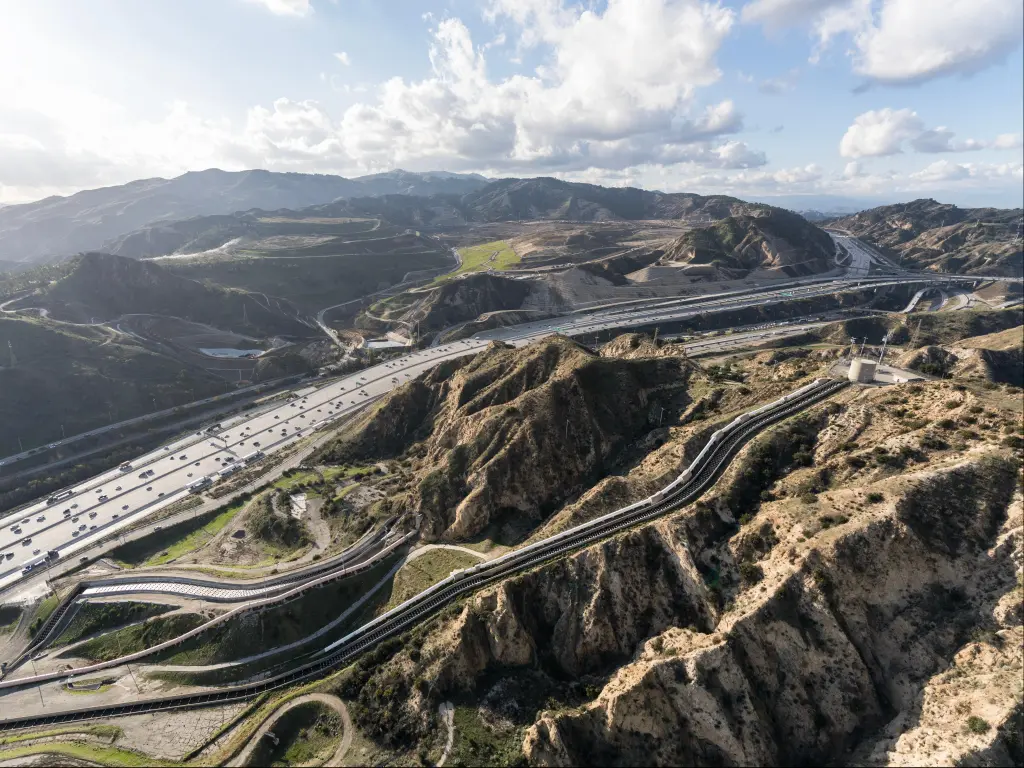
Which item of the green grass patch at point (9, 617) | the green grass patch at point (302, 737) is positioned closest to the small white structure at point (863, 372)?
the green grass patch at point (302, 737)

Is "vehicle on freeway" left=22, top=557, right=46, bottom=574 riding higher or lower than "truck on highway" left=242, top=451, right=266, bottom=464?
lower

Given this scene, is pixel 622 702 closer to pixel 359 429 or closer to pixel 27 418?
pixel 359 429

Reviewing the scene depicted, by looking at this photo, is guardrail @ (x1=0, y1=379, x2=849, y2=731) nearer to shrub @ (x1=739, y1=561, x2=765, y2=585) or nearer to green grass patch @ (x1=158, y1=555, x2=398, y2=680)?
green grass patch @ (x1=158, y1=555, x2=398, y2=680)

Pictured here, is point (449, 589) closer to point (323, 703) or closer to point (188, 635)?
point (323, 703)

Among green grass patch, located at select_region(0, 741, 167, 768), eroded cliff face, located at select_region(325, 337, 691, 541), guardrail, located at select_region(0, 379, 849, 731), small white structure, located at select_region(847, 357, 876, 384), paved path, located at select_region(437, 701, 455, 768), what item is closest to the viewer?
paved path, located at select_region(437, 701, 455, 768)

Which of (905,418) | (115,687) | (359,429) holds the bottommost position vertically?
(115,687)

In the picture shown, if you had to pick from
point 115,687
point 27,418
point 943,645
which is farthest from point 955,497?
point 27,418

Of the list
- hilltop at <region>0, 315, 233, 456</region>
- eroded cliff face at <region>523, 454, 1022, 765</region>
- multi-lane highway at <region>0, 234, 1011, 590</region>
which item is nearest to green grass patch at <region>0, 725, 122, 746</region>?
multi-lane highway at <region>0, 234, 1011, 590</region>
